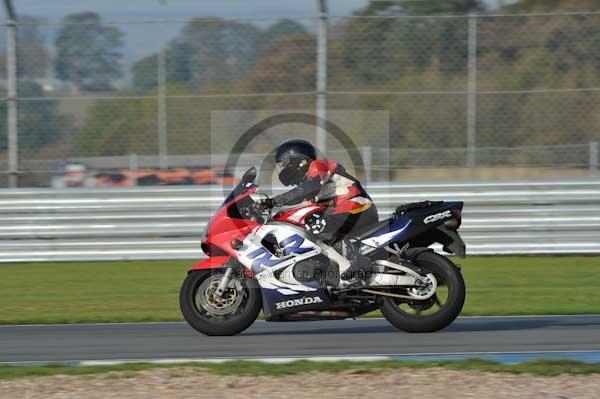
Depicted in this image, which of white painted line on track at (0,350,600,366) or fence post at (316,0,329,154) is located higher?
fence post at (316,0,329,154)

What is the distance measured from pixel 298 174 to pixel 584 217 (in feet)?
18.9

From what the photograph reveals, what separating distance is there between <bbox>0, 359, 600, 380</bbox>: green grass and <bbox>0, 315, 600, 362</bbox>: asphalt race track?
20.6 inches

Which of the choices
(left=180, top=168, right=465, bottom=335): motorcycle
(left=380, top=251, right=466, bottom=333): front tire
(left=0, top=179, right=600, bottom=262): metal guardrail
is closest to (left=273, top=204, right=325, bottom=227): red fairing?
(left=180, top=168, right=465, bottom=335): motorcycle

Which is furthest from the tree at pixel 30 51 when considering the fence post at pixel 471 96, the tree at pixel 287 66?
the fence post at pixel 471 96

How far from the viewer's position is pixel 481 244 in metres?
12.6

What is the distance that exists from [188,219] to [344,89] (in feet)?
8.36

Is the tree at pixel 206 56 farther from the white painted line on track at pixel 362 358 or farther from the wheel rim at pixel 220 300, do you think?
the white painted line on track at pixel 362 358

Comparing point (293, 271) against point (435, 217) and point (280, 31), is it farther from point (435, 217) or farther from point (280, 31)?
point (280, 31)

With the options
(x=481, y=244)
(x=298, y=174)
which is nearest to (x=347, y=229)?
(x=298, y=174)

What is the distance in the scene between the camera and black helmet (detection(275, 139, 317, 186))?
8.02 m

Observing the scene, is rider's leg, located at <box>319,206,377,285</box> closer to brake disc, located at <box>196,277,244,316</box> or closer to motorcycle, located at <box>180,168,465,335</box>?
motorcycle, located at <box>180,168,465,335</box>

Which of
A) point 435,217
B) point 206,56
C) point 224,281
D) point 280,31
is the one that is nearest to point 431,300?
point 435,217

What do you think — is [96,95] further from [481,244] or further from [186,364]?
[186,364]

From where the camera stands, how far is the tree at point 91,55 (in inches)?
507
